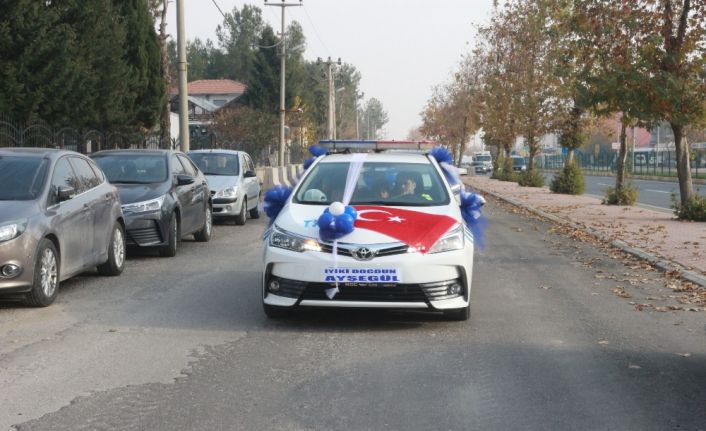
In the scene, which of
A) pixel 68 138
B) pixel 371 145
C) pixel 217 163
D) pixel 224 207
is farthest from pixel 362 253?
pixel 68 138

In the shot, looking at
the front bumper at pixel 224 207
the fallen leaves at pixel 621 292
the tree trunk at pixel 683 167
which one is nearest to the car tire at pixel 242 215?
the front bumper at pixel 224 207

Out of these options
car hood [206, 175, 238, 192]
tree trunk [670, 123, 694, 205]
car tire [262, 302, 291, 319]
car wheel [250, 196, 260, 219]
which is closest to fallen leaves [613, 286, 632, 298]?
car tire [262, 302, 291, 319]

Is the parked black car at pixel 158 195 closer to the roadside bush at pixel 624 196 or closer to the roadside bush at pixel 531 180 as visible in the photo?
the roadside bush at pixel 624 196

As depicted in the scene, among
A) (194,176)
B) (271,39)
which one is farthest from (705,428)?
(271,39)

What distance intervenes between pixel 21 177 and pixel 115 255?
1.96 meters

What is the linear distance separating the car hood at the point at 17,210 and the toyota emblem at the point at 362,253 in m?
3.31

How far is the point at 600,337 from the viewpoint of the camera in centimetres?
789

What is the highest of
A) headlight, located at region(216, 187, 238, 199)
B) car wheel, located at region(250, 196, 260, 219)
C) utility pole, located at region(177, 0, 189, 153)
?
utility pole, located at region(177, 0, 189, 153)

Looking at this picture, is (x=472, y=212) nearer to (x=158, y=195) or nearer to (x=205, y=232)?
(x=158, y=195)

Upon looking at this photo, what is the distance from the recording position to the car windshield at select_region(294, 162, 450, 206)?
902cm

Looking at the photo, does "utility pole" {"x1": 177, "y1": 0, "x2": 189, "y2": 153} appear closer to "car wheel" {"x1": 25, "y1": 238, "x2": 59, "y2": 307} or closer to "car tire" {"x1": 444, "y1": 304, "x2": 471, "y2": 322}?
"car wheel" {"x1": 25, "y1": 238, "x2": 59, "y2": 307}

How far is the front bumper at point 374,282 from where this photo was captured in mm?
7801

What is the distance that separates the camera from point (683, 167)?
21172 mm

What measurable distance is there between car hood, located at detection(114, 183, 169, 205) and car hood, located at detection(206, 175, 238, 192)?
5454mm
